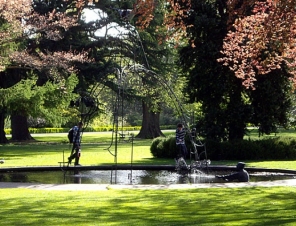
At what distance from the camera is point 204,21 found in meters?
27.7

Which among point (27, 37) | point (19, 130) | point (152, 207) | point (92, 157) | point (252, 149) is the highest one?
point (27, 37)

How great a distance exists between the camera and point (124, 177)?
19.2 metres

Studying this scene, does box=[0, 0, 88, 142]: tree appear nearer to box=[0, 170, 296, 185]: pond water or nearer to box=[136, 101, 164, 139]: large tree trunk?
box=[0, 170, 296, 185]: pond water

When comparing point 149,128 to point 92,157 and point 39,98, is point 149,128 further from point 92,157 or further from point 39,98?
point 92,157

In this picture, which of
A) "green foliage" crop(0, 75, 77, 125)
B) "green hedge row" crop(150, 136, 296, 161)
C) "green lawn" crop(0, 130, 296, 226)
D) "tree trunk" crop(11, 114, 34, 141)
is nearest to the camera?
"green lawn" crop(0, 130, 296, 226)

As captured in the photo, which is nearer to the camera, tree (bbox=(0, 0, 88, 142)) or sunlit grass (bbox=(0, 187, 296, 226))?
sunlit grass (bbox=(0, 187, 296, 226))

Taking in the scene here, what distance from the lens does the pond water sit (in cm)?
1780

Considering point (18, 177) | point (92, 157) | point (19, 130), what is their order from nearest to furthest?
point (18, 177) < point (92, 157) < point (19, 130)

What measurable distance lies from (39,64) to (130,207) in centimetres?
2567

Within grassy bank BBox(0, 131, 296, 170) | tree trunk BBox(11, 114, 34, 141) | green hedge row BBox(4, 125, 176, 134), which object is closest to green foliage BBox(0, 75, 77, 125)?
grassy bank BBox(0, 131, 296, 170)

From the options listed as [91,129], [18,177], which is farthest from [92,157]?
[91,129]

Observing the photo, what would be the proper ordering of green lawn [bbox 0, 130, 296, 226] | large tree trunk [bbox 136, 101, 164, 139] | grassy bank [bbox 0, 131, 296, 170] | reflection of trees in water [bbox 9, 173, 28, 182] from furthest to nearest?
large tree trunk [bbox 136, 101, 164, 139] → grassy bank [bbox 0, 131, 296, 170] → reflection of trees in water [bbox 9, 173, 28, 182] → green lawn [bbox 0, 130, 296, 226]

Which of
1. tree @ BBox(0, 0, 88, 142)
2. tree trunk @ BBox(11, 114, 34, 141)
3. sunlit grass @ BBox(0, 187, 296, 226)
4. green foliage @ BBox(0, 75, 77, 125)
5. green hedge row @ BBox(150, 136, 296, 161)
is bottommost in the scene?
sunlit grass @ BBox(0, 187, 296, 226)

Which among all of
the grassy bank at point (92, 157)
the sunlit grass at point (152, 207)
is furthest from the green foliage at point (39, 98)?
the sunlit grass at point (152, 207)
